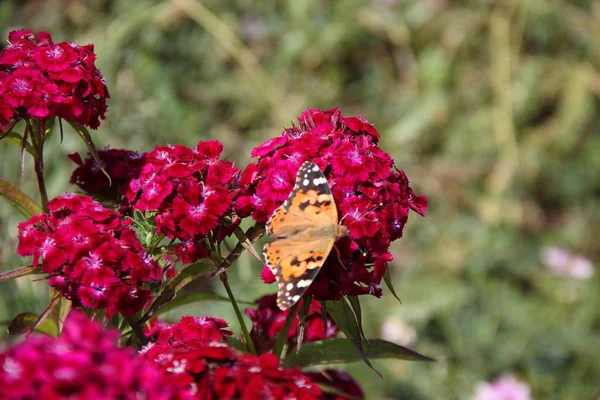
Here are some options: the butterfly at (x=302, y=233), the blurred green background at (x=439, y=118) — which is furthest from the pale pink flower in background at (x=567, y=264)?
the butterfly at (x=302, y=233)

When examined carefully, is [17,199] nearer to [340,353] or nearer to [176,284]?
[176,284]

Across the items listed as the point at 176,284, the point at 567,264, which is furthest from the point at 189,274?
the point at 567,264

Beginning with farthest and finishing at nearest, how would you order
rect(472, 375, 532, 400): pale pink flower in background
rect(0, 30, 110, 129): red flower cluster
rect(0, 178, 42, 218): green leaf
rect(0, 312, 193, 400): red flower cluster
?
1. rect(472, 375, 532, 400): pale pink flower in background
2. rect(0, 178, 42, 218): green leaf
3. rect(0, 30, 110, 129): red flower cluster
4. rect(0, 312, 193, 400): red flower cluster

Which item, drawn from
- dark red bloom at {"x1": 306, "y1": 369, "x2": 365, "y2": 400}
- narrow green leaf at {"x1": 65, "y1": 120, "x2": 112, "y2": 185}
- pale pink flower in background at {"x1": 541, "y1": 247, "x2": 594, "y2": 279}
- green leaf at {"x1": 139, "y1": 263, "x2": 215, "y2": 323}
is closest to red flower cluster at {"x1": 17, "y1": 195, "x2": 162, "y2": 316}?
green leaf at {"x1": 139, "y1": 263, "x2": 215, "y2": 323}

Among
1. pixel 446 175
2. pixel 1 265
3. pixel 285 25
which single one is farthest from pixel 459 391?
pixel 285 25

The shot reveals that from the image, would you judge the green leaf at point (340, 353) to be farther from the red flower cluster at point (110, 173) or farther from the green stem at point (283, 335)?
the red flower cluster at point (110, 173)

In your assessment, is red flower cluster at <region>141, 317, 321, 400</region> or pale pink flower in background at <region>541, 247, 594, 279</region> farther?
pale pink flower in background at <region>541, 247, 594, 279</region>

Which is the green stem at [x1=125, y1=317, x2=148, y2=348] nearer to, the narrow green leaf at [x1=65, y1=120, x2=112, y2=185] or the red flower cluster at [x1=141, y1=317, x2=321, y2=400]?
the red flower cluster at [x1=141, y1=317, x2=321, y2=400]
